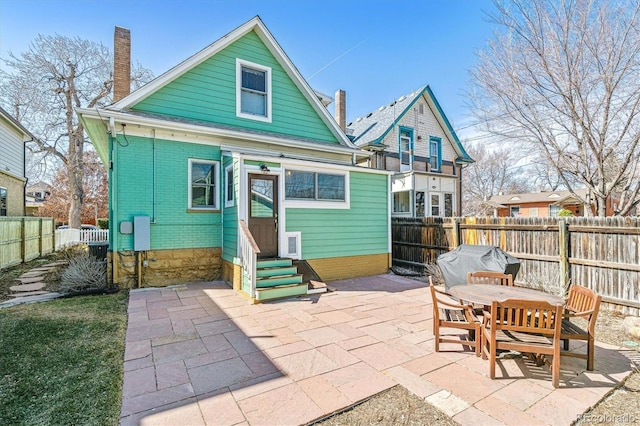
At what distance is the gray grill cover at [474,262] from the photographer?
614 centimetres

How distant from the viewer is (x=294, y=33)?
37.2 ft

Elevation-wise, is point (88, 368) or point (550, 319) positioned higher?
point (550, 319)

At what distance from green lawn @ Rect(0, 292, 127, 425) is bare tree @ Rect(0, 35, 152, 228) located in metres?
18.0

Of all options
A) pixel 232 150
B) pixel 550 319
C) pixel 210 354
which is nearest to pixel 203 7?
pixel 232 150

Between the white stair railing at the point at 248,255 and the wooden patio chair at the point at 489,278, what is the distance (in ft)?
13.3

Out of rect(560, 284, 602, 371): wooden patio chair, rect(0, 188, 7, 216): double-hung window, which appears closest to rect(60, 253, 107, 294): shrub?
rect(560, 284, 602, 371): wooden patio chair

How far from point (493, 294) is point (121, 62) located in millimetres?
11079

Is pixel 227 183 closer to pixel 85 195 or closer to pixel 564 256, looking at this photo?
pixel 564 256

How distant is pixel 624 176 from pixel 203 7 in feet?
41.0

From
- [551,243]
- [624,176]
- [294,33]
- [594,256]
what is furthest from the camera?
[294,33]

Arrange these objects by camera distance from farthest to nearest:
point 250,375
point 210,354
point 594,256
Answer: point 594,256
point 210,354
point 250,375

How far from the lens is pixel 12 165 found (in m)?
14.7

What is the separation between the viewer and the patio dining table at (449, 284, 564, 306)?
12.3ft

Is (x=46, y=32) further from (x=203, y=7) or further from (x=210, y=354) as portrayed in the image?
(x=210, y=354)
